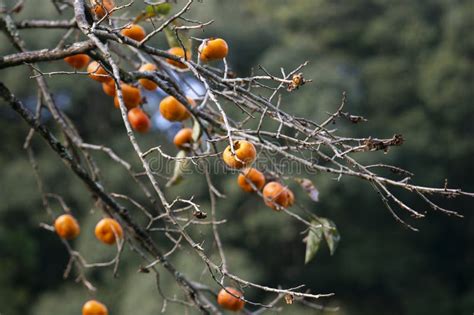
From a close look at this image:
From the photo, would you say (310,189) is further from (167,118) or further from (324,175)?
(324,175)

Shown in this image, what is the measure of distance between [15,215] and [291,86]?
8.70m

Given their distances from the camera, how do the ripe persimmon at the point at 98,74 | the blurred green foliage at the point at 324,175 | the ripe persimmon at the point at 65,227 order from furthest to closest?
the blurred green foliage at the point at 324,175 → the ripe persimmon at the point at 65,227 → the ripe persimmon at the point at 98,74

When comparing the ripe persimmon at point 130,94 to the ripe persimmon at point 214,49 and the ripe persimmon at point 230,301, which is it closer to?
the ripe persimmon at point 214,49

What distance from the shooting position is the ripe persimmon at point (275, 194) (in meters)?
1.49

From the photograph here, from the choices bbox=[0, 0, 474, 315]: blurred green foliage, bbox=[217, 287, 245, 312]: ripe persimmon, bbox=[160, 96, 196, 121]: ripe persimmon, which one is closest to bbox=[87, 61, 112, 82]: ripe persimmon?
bbox=[160, 96, 196, 121]: ripe persimmon

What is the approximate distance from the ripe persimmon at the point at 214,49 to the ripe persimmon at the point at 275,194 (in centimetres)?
33

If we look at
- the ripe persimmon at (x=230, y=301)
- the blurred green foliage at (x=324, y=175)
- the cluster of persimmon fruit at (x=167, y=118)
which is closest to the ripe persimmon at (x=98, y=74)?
the cluster of persimmon fruit at (x=167, y=118)

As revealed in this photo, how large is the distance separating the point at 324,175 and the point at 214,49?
837 cm

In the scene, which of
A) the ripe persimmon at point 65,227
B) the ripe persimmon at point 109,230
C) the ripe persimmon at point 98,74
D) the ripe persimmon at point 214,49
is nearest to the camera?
the ripe persimmon at point 98,74

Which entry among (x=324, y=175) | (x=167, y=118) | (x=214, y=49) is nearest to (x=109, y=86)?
(x=167, y=118)

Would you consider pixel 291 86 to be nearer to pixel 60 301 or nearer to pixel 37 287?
pixel 60 301

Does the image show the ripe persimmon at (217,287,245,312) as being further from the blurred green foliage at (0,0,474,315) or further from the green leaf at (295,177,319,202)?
the blurred green foliage at (0,0,474,315)

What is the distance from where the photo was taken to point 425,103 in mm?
11953

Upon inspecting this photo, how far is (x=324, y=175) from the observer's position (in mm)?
9617
